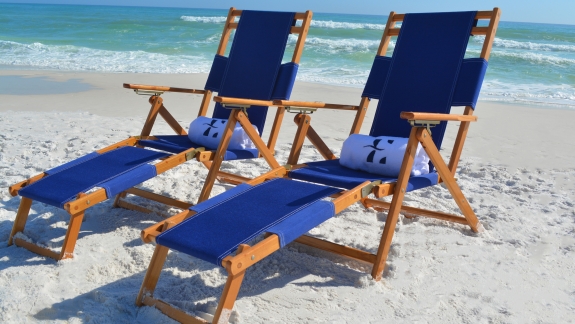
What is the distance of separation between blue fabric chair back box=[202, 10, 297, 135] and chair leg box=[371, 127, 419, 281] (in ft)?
3.63

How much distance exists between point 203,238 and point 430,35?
1.94 meters

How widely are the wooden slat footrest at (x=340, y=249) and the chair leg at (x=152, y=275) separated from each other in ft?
2.49

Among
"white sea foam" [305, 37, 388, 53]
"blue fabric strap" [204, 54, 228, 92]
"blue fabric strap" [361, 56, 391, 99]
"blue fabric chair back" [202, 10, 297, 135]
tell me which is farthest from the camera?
"white sea foam" [305, 37, 388, 53]

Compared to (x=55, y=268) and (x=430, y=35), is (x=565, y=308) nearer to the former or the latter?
(x=430, y=35)

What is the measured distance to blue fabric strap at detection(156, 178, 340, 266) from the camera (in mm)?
2080

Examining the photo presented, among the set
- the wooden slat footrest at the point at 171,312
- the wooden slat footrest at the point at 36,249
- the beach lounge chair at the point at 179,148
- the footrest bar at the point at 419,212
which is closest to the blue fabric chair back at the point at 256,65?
the beach lounge chair at the point at 179,148

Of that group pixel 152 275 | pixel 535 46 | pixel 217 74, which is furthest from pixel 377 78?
pixel 535 46

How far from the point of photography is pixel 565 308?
236cm

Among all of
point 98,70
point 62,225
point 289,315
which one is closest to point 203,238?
point 289,315

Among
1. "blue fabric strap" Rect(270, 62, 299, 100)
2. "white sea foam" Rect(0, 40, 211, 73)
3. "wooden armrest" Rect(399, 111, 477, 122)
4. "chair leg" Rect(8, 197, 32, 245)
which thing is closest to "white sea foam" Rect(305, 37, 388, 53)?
"white sea foam" Rect(0, 40, 211, 73)

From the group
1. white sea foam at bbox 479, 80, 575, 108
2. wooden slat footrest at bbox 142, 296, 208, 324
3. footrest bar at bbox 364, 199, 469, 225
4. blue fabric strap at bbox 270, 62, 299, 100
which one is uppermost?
white sea foam at bbox 479, 80, 575, 108

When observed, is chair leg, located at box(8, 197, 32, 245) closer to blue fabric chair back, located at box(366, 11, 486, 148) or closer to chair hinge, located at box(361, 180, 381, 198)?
chair hinge, located at box(361, 180, 381, 198)

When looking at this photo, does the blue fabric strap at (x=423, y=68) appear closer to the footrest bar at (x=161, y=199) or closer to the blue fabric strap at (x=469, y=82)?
the blue fabric strap at (x=469, y=82)

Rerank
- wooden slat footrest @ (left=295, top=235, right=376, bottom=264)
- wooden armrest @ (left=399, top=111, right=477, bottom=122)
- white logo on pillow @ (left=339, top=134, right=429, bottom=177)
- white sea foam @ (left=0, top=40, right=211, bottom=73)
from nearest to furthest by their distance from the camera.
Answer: wooden armrest @ (left=399, top=111, right=477, bottom=122), wooden slat footrest @ (left=295, top=235, right=376, bottom=264), white logo on pillow @ (left=339, top=134, right=429, bottom=177), white sea foam @ (left=0, top=40, right=211, bottom=73)
